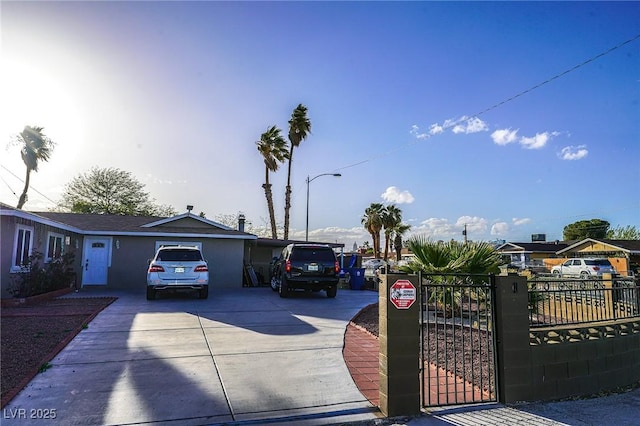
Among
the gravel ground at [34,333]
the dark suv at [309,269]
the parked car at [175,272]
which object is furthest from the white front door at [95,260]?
the dark suv at [309,269]

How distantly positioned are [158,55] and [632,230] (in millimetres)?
68683

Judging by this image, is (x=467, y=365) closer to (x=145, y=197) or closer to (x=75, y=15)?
(x=75, y=15)

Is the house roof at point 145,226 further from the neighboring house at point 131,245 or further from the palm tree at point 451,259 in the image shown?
the palm tree at point 451,259

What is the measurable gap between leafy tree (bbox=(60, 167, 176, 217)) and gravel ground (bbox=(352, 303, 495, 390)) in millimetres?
33271

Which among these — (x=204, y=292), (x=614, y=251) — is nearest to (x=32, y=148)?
(x=204, y=292)

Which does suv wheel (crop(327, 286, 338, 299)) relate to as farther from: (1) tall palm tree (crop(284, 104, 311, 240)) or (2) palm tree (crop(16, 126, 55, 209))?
(2) palm tree (crop(16, 126, 55, 209))

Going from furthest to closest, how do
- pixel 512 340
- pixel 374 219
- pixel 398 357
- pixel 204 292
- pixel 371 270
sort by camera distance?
pixel 374 219 < pixel 371 270 < pixel 204 292 < pixel 512 340 < pixel 398 357

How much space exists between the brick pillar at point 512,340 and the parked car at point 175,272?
932 centimetres

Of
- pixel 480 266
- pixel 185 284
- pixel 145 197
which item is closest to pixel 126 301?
pixel 185 284

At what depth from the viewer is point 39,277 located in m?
11.7

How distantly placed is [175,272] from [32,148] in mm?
25538

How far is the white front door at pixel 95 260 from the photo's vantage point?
1630 cm

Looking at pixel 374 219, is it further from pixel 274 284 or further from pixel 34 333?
pixel 34 333

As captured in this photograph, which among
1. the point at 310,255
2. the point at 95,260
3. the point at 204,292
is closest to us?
the point at 204,292
